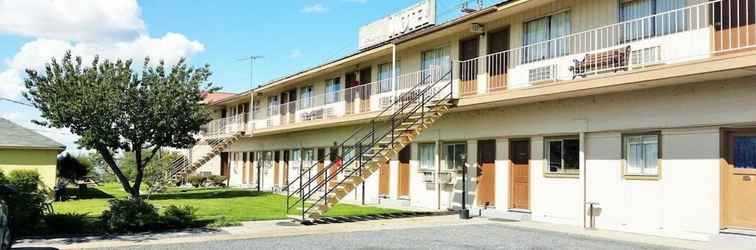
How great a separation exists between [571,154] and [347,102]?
1220 cm

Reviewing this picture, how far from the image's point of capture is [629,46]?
1384 centimetres

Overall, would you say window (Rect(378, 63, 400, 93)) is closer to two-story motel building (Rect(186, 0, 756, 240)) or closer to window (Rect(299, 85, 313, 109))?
two-story motel building (Rect(186, 0, 756, 240))

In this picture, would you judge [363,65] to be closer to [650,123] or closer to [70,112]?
[70,112]

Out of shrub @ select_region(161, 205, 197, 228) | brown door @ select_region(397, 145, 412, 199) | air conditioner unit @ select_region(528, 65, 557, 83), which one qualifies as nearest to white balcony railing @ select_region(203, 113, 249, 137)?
brown door @ select_region(397, 145, 412, 199)

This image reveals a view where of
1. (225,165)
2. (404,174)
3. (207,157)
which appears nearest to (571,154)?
(404,174)

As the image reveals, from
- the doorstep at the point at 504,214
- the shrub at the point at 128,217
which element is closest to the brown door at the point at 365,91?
the doorstep at the point at 504,214

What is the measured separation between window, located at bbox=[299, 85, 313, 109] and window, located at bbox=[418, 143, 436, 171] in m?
9.78

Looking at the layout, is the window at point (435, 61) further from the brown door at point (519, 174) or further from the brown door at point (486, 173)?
the brown door at point (519, 174)

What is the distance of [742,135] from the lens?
482 inches

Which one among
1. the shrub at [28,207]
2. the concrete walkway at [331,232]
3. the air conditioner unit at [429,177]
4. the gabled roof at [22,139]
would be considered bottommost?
the concrete walkway at [331,232]

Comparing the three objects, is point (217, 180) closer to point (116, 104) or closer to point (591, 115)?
point (116, 104)

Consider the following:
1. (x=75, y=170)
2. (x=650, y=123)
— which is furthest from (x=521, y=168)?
(x=75, y=170)

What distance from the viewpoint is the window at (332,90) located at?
27.4 metres

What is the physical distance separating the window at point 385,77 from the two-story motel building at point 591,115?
73 millimetres
